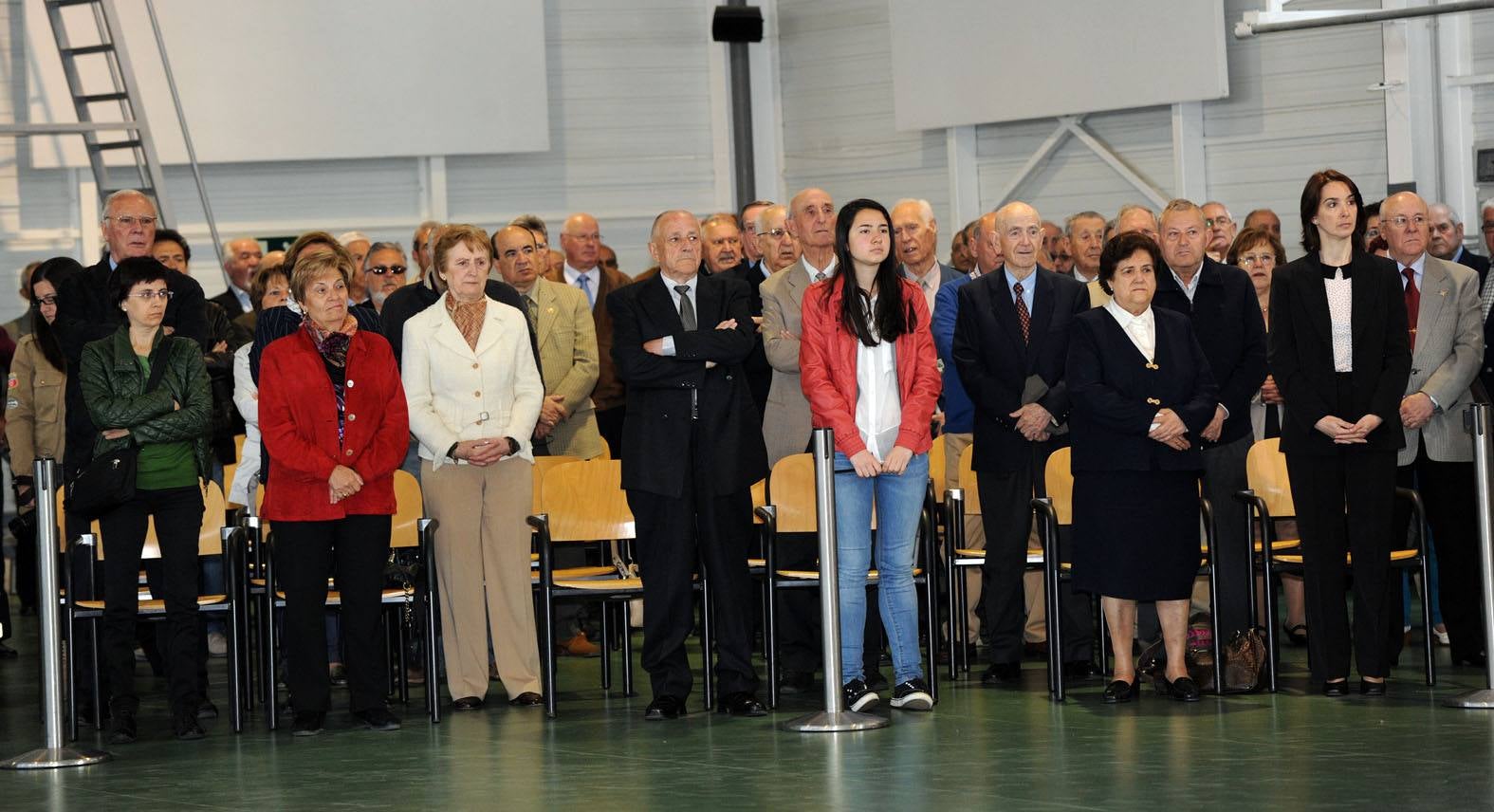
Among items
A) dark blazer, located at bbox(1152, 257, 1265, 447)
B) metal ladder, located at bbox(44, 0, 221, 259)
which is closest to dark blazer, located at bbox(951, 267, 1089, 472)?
dark blazer, located at bbox(1152, 257, 1265, 447)

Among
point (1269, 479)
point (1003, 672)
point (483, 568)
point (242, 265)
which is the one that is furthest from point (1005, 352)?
point (242, 265)

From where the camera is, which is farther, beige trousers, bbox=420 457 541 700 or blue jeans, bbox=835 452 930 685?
beige trousers, bbox=420 457 541 700

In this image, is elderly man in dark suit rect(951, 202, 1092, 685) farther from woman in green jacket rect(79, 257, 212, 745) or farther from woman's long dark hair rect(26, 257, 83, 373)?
woman's long dark hair rect(26, 257, 83, 373)

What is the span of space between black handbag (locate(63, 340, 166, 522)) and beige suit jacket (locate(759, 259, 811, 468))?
2177 mm

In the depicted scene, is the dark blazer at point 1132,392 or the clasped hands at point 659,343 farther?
the clasped hands at point 659,343

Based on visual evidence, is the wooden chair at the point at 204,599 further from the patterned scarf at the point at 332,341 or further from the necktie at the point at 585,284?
the necktie at the point at 585,284

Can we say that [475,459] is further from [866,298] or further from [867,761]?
[867,761]

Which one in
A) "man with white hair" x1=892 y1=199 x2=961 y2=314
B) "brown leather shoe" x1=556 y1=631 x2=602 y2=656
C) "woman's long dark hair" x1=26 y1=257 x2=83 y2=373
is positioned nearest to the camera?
"woman's long dark hair" x1=26 y1=257 x2=83 y2=373

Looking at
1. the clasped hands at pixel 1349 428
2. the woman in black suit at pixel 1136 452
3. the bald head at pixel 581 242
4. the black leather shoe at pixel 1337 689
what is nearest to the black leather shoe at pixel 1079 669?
the woman in black suit at pixel 1136 452

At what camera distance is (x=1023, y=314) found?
7.00m

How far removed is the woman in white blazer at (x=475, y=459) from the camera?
263 inches

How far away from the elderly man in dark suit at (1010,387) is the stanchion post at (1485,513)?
145cm

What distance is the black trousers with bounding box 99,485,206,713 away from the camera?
6348mm

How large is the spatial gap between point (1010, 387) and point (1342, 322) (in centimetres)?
121
